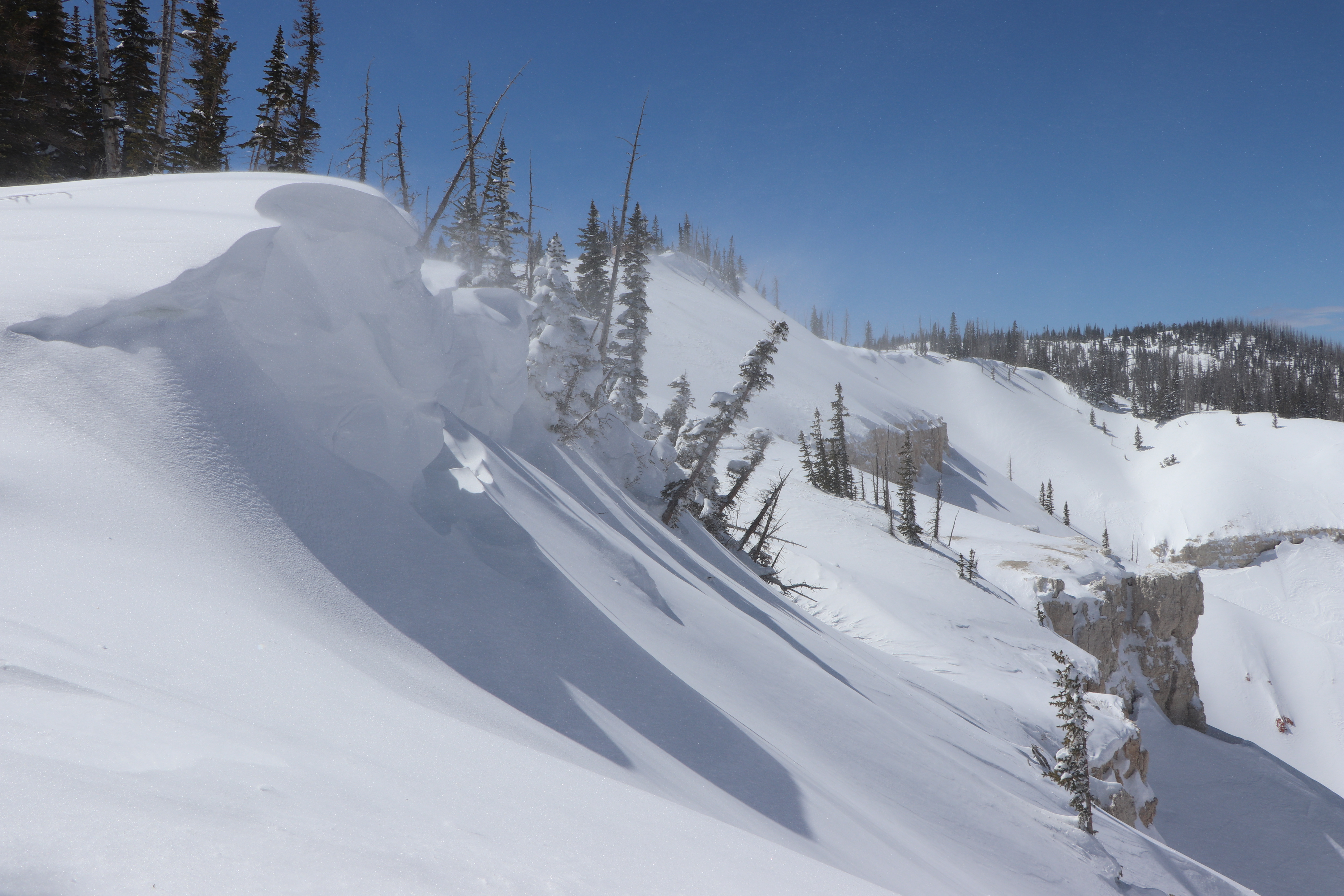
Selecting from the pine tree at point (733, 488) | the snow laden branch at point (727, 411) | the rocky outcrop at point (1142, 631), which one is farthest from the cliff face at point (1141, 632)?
the snow laden branch at point (727, 411)

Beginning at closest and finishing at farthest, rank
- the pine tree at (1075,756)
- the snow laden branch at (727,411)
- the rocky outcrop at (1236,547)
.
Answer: the pine tree at (1075,756)
the snow laden branch at (727,411)
the rocky outcrop at (1236,547)

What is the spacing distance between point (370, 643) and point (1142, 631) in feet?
134

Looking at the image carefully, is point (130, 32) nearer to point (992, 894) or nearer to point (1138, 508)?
point (992, 894)

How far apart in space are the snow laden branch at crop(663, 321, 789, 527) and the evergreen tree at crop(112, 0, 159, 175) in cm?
1963

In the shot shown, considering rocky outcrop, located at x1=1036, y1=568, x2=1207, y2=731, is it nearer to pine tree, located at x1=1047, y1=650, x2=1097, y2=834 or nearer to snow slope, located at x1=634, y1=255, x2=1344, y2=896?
snow slope, located at x1=634, y1=255, x2=1344, y2=896

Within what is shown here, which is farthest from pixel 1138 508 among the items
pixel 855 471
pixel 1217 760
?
pixel 1217 760

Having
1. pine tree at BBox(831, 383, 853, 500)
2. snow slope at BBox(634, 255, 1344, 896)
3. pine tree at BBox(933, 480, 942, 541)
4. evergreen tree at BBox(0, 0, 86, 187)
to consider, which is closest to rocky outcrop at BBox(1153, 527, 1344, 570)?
snow slope at BBox(634, 255, 1344, 896)

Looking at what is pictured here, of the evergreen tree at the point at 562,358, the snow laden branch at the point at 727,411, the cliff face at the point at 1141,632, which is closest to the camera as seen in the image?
the evergreen tree at the point at 562,358

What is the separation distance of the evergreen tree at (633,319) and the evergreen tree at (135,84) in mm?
18433

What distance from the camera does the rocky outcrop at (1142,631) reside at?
30.6 meters

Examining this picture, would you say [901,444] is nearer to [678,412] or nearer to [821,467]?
[821,467]

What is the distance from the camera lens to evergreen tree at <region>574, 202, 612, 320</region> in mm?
39441

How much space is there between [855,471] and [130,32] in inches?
2337

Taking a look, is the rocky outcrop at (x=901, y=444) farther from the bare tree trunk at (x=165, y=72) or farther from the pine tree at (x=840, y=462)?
the bare tree trunk at (x=165, y=72)
